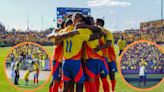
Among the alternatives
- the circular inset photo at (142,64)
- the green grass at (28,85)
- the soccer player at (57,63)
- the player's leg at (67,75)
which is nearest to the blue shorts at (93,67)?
the player's leg at (67,75)

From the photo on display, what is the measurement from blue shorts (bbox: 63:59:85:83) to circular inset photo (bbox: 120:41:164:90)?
3621mm

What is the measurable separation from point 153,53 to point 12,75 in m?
3.39

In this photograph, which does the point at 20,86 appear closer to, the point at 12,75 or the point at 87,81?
the point at 12,75

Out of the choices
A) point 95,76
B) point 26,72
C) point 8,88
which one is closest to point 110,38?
point 95,76

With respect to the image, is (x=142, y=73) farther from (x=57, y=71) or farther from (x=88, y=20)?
(x=88, y=20)

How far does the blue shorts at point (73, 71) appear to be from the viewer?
21.5 ft

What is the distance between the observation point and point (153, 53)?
10.6 m

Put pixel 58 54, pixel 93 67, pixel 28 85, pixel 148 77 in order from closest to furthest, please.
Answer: pixel 93 67
pixel 58 54
pixel 28 85
pixel 148 77

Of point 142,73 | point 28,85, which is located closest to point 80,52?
point 28,85

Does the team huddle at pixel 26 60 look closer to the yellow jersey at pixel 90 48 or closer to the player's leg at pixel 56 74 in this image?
the player's leg at pixel 56 74

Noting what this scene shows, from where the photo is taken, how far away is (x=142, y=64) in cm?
1043

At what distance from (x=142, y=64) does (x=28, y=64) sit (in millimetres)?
2732

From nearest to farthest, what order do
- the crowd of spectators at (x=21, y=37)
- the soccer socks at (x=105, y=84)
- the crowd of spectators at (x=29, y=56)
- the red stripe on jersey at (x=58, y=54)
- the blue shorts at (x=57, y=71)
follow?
the red stripe on jersey at (x=58, y=54)
the blue shorts at (x=57, y=71)
the soccer socks at (x=105, y=84)
the crowd of spectators at (x=29, y=56)
the crowd of spectators at (x=21, y=37)

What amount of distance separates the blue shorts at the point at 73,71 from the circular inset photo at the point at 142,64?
11.9 ft
